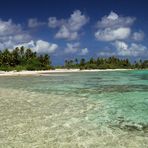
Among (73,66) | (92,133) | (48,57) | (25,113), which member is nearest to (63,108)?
(25,113)

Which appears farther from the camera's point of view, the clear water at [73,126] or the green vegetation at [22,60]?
the green vegetation at [22,60]

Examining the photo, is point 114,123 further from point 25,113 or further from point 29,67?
point 29,67

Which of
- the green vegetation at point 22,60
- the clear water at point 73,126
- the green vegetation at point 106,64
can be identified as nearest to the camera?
the clear water at point 73,126

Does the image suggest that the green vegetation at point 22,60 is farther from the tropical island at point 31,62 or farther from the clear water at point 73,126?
the clear water at point 73,126

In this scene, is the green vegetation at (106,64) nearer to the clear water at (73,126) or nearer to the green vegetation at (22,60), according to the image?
the green vegetation at (22,60)

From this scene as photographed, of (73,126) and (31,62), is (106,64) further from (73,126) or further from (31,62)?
(73,126)

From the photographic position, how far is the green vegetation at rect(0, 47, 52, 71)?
91.0 metres

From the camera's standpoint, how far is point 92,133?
977 centimetres

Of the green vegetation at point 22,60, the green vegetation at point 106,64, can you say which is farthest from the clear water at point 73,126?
the green vegetation at point 106,64

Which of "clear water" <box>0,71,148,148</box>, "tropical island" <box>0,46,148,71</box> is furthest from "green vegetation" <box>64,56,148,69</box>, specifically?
"clear water" <box>0,71,148,148</box>

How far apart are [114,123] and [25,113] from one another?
4410 mm

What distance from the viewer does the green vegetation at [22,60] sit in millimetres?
91000

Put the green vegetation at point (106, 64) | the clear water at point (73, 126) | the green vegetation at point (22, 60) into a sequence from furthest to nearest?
the green vegetation at point (106, 64), the green vegetation at point (22, 60), the clear water at point (73, 126)

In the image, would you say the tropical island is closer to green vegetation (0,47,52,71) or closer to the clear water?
green vegetation (0,47,52,71)
